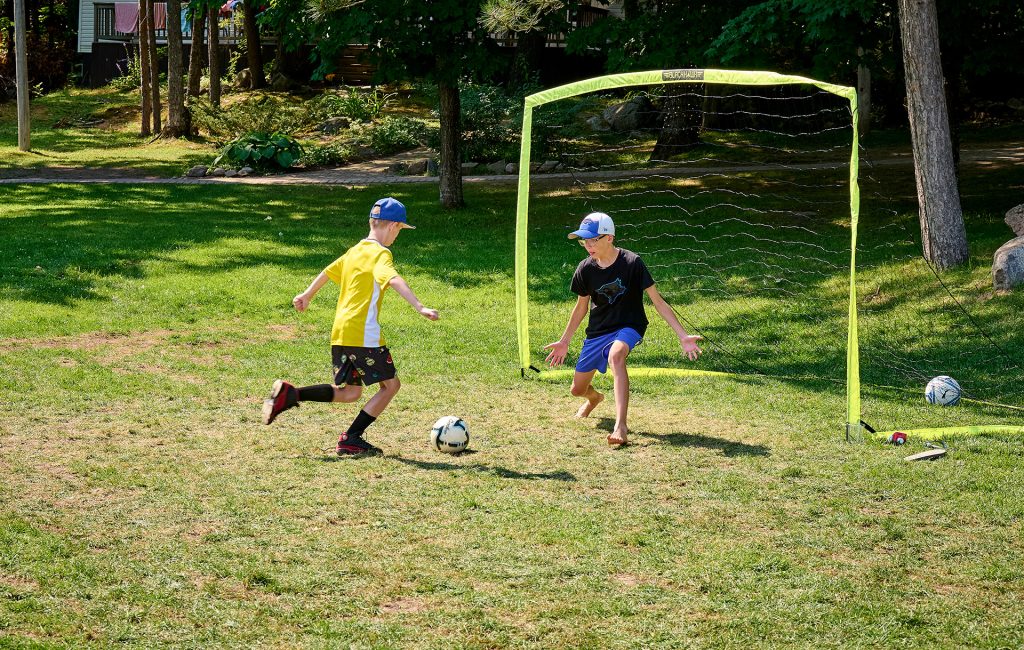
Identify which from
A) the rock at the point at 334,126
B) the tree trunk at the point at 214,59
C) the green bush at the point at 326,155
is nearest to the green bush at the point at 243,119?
→ the tree trunk at the point at 214,59

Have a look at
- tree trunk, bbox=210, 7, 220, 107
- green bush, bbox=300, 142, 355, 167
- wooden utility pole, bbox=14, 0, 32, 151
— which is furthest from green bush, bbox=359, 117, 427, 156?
wooden utility pole, bbox=14, 0, 32, 151

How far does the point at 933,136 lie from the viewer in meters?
14.3

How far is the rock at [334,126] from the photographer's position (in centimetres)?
3117

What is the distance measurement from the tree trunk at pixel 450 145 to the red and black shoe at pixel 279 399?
11.7m

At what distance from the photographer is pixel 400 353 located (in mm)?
11250

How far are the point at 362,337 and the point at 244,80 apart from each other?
33.4 meters

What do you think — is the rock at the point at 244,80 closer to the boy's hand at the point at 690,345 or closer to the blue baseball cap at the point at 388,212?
the blue baseball cap at the point at 388,212

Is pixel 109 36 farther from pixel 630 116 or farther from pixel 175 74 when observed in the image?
pixel 630 116

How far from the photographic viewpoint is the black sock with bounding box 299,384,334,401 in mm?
7719

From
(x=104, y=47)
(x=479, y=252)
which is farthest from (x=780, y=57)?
(x=104, y=47)

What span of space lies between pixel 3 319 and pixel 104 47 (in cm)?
3398

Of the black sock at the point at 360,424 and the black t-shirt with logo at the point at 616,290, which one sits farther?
the black t-shirt with logo at the point at 616,290

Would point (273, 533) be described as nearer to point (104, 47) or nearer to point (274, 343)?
point (274, 343)

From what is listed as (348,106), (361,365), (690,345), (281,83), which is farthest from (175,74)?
(690,345)
